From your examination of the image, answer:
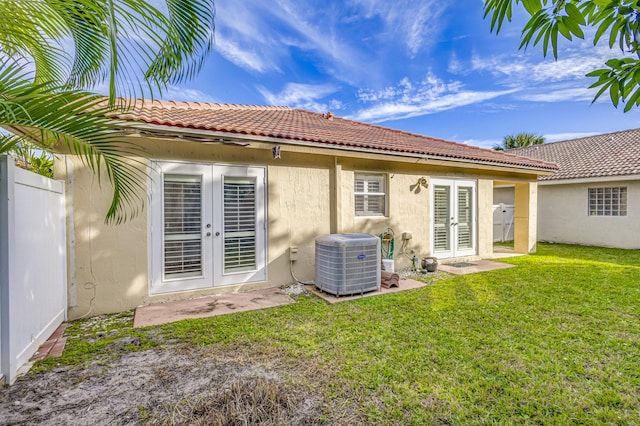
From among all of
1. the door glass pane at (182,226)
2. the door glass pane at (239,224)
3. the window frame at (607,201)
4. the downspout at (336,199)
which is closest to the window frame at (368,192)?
the downspout at (336,199)

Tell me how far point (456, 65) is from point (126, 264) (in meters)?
14.0

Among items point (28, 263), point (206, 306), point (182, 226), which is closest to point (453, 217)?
point (206, 306)

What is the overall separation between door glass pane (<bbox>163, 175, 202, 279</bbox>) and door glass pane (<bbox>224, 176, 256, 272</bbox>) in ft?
1.90

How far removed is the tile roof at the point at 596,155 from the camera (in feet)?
44.3

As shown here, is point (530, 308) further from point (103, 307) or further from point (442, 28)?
point (442, 28)

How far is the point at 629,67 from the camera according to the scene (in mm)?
1248

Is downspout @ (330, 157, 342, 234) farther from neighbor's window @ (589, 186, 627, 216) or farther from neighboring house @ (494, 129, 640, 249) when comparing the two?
neighbor's window @ (589, 186, 627, 216)

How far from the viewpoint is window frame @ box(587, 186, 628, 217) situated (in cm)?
1332

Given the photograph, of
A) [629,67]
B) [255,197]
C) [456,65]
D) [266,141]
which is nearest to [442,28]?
[456,65]

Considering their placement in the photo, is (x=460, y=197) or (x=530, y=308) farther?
(x=460, y=197)

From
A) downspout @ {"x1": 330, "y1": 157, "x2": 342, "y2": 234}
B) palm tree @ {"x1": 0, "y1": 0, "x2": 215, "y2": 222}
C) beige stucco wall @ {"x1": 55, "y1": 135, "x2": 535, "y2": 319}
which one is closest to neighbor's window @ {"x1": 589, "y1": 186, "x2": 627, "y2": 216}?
beige stucco wall @ {"x1": 55, "y1": 135, "x2": 535, "y2": 319}

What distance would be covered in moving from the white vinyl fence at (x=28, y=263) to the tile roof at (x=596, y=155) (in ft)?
53.2

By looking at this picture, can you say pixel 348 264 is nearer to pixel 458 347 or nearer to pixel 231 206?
pixel 458 347

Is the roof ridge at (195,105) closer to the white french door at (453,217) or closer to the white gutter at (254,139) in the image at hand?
the white gutter at (254,139)
